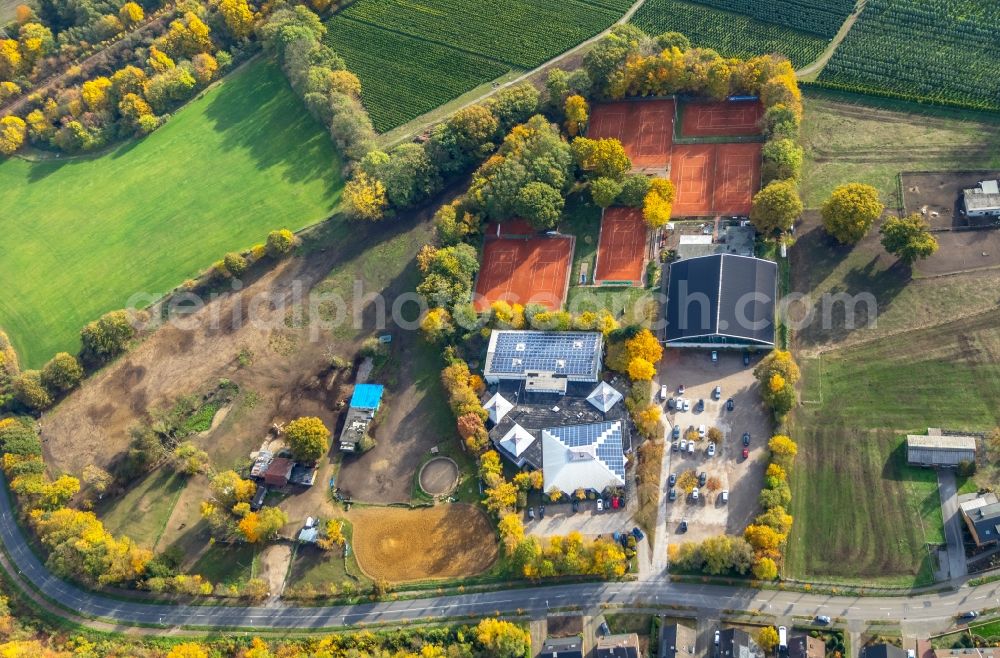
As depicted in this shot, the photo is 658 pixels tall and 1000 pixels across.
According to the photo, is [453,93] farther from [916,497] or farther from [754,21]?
[916,497]

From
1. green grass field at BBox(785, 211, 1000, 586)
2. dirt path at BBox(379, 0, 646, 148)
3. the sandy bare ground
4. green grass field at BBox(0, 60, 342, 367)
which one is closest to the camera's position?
green grass field at BBox(785, 211, 1000, 586)

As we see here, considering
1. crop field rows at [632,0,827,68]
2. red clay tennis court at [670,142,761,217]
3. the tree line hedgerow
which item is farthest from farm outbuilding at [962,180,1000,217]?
the tree line hedgerow

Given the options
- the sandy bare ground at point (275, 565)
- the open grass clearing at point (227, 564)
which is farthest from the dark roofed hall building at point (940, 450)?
the open grass clearing at point (227, 564)

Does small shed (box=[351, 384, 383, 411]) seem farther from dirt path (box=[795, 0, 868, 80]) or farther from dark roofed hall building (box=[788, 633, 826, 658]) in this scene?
dirt path (box=[795, 0, 868, 80])

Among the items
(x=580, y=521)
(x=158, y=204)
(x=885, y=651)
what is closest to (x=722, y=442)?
(x=580, y=521)

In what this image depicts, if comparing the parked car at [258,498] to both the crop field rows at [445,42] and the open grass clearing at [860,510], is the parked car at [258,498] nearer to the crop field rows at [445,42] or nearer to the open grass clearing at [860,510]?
the crop field rows at [445,42]

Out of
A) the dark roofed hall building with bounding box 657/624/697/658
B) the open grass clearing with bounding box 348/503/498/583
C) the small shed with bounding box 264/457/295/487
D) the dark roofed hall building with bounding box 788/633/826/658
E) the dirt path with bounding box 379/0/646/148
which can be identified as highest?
the dirt path with bounding box 379/0/646/148

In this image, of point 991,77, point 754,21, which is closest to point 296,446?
point 754,21
